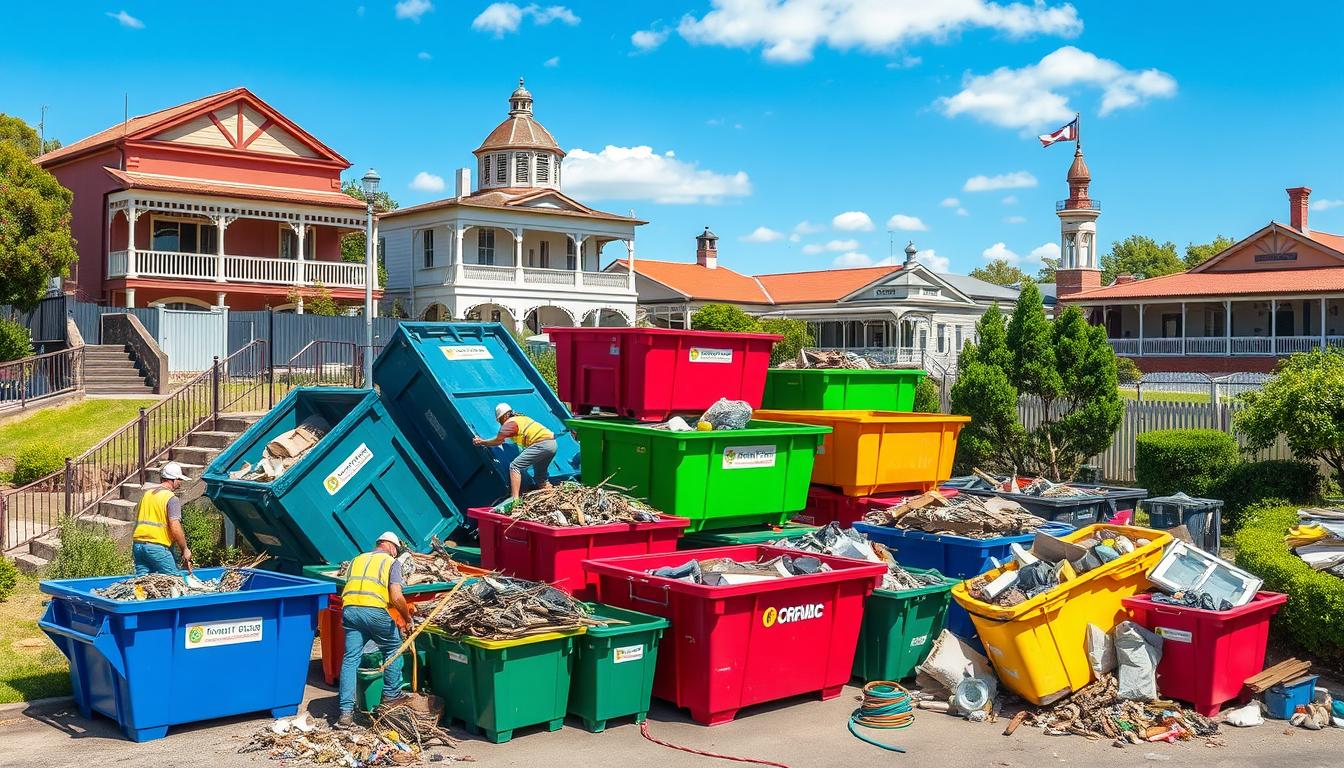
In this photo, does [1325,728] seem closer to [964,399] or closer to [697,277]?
[964,399]

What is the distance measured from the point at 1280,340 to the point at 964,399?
2937 centimetres

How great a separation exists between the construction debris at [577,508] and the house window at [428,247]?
3447cm

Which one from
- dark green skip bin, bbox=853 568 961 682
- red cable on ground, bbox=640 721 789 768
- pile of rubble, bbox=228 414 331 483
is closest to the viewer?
red cable on ground, bbox=640 721 789 768

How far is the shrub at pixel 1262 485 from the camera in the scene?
14.7m

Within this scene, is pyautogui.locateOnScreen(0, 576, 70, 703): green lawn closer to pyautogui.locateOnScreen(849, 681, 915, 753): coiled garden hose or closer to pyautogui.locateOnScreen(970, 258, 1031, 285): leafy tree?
pyautogui.locateOnScreen(849, 681, 915, 753): coiled garden hose

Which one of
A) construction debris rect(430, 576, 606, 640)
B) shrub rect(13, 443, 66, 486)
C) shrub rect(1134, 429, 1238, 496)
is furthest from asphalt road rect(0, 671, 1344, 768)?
shrub rect(13, 443, 66, 486)

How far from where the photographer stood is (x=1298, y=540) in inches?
422

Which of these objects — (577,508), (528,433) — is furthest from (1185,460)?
(577,508)

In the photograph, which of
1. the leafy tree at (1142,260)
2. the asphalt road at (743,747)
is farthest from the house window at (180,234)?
the leafy tree at (1142,260)

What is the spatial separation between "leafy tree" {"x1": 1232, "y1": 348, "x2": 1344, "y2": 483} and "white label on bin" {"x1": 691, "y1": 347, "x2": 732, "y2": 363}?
23.2ft

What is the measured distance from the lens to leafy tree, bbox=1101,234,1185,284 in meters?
90.7

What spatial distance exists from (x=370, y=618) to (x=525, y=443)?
3.81 m

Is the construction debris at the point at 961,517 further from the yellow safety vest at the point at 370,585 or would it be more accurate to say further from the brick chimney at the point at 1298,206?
the brick chimney at the point at 1298,206

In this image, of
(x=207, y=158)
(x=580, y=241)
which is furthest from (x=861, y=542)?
(x=580, y=241)
